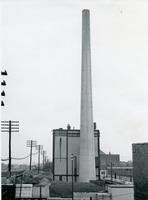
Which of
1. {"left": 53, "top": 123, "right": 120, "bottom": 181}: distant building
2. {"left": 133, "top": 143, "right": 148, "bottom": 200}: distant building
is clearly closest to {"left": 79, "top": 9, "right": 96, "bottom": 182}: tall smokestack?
{"left": 53, "top": 123, "right": 120, "bottom": 181}: distant building

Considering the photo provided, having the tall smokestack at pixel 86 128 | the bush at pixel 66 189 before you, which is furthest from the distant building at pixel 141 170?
the tall smokestack at pixel 86 128

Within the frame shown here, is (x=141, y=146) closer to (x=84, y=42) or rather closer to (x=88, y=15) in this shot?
(x=84, y=42)

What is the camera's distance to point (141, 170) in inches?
695

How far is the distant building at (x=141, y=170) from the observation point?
1712cm

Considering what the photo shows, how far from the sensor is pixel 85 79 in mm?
44094

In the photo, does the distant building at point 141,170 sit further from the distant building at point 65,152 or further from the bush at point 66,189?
the distant building at point 65,152

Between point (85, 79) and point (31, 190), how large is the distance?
62.2ft

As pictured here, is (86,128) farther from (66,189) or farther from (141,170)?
(141,170)

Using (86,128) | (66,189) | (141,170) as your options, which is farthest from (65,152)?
(141,170)

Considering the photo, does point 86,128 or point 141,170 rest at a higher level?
point 86,128

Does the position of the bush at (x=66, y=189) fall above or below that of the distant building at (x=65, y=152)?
below

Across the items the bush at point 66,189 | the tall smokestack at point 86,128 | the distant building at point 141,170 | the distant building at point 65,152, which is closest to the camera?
the distant building at point 141,170

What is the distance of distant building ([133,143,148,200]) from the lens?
56.2 feet

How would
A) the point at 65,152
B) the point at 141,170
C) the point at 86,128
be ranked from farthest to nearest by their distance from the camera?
the point at 65,152 → the point at 86,128 → the point at 141,170
